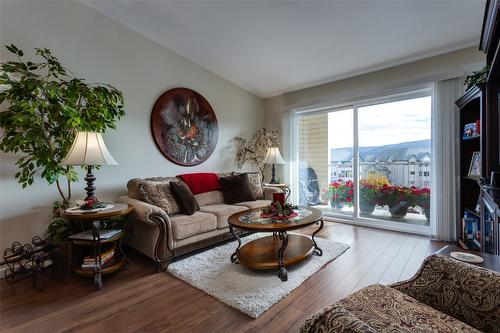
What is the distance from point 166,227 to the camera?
2.45 meters

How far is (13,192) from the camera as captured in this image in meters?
2.42

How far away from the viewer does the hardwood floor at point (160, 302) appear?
5.40ft

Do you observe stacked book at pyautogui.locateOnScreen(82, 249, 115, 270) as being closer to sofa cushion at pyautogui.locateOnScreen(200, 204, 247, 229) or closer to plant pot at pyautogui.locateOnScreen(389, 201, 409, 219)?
sofa cushion at pyautogui.locateOnScreen(200, 204, 247, 229)

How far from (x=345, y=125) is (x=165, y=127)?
3138 millimetres

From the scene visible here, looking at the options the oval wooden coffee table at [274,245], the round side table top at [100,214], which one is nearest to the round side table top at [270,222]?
the oval wooden coffee table at [274,245]

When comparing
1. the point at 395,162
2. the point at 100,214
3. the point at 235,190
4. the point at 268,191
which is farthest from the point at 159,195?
the point at 395,162

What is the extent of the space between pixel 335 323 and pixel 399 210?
383cm

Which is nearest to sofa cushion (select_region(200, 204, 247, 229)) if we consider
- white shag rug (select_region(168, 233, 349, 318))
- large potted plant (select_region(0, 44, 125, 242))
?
white shag rug (select_region(168, 233, 349, 318))

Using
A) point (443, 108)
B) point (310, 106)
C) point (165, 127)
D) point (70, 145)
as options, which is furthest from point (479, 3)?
point (70, 145)

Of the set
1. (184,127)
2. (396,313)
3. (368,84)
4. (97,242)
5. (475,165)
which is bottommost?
(97,242)

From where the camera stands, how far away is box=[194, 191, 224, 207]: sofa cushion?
3.54 m

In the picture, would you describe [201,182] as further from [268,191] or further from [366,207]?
[366,207]

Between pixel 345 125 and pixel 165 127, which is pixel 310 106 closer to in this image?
pixel 345 125

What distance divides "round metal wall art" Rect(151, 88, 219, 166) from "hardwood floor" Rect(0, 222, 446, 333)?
1740mm
